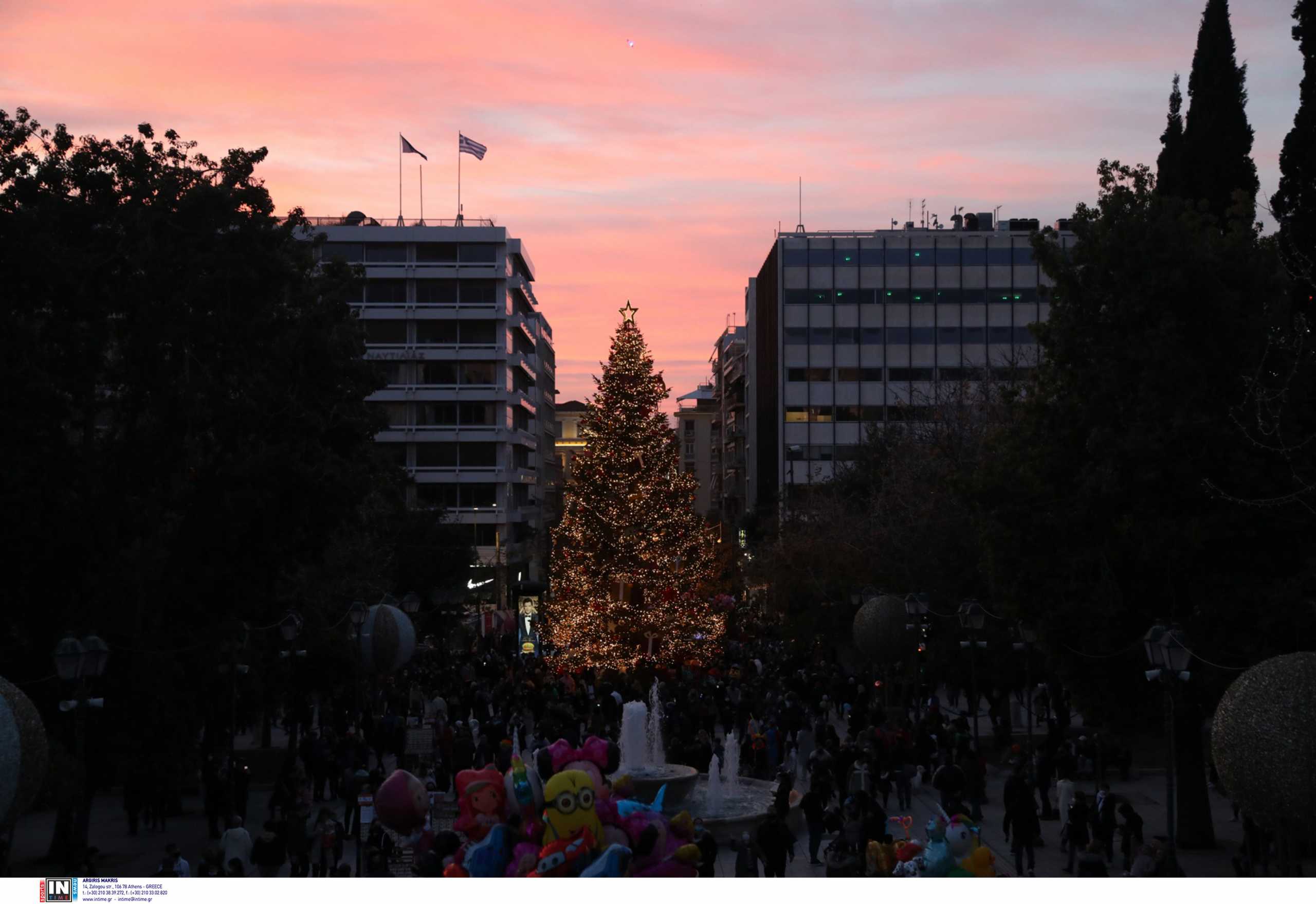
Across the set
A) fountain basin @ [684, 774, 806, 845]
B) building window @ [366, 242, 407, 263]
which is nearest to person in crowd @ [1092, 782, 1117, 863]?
fountain basin @ [684, 774, 806, 845]

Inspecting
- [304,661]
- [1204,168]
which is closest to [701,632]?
[304,661]

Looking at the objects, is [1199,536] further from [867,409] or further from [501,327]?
[501,327]

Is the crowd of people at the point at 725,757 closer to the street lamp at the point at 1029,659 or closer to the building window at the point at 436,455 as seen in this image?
the street lamp at the point at 1029,659

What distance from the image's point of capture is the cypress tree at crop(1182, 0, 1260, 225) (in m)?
26.7

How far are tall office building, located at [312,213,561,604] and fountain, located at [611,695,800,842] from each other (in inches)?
2323

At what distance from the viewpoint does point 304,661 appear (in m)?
35.3

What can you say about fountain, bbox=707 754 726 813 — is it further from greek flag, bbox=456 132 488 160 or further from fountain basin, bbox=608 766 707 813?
greek flag, bbox=456 132 488 160

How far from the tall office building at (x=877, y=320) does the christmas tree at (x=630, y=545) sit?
31.5 meters

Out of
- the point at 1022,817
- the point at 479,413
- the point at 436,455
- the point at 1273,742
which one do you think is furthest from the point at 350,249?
the point at 1273,742

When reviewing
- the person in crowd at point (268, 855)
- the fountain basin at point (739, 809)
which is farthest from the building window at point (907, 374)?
the person in crowd at point (268, 855)

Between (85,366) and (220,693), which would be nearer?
(85,366)

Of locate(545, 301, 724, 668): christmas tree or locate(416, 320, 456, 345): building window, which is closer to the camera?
locate(545, 301, 724, 668): christmas tree

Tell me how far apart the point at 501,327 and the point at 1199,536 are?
239ft

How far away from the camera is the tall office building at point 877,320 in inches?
3401
